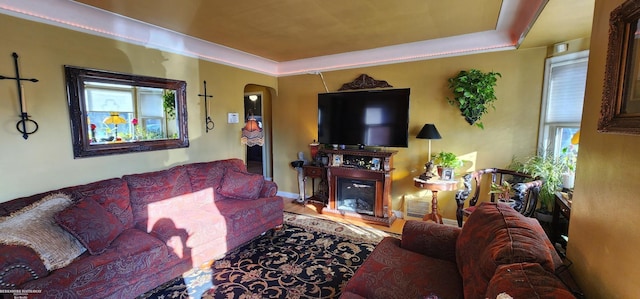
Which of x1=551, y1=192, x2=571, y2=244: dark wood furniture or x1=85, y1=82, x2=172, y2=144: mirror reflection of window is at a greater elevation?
→ x1=85, y1=82, x2=172, y2=144: mirror reflection of window

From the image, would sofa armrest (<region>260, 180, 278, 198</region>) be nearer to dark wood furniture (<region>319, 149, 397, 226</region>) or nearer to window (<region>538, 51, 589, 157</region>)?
dark wood furniture (<region>319, 149, 397, 226</region>)

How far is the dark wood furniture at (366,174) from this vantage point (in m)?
3.69

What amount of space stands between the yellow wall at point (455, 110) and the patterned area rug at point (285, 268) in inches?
47.5

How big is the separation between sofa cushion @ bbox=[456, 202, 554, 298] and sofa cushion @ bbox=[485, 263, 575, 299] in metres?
0.09

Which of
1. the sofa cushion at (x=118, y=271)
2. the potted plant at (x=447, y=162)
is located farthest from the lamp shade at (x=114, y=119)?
the potted plant at (x=447, y=162)

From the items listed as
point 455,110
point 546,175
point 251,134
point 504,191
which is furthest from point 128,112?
point 546,175

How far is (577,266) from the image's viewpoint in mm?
1270

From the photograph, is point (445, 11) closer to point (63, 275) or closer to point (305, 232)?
point (305, 232)

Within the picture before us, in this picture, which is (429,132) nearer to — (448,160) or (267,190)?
(448,160)

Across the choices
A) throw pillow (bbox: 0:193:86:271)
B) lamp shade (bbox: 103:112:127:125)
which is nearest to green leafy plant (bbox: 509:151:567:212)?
throw pillow (bbox: 0:193:86:271)

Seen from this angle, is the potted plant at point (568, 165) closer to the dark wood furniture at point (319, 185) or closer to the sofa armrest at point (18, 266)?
the dark wood furniture at point (319, 185)

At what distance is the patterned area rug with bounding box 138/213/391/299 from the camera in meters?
2.21

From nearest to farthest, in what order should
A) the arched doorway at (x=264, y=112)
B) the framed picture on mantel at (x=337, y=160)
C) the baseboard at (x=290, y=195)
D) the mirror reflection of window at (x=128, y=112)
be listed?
1. the mirror reflection of window at (x=128, y=112)
2. the framed picture on mantel at (x=337, y=160)
3. the baseboard at (x=290, y=195)
4. the arched doorway at (x=264, y=112)

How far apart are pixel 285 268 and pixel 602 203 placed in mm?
2300
